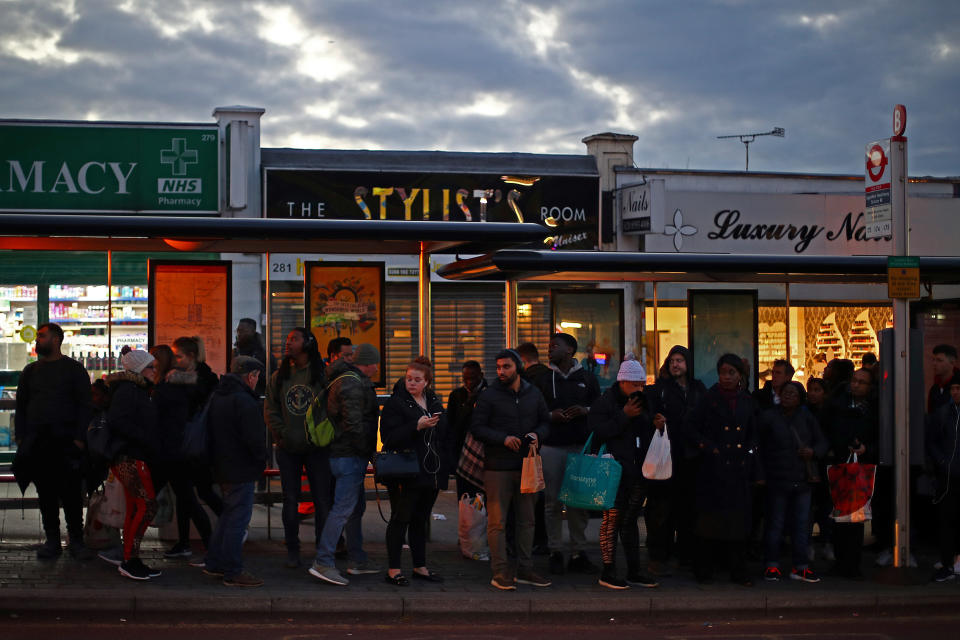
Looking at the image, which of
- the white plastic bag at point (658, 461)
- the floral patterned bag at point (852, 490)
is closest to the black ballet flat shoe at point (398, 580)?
the white plastic bag at point (658, 461)

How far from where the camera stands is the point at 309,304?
11766 millimetres

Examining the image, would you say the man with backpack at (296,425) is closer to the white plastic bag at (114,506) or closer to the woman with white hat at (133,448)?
the woman with white hat at (133,448)

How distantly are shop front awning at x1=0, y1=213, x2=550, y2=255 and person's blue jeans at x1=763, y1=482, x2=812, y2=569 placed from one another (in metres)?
3.02

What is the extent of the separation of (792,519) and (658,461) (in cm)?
152

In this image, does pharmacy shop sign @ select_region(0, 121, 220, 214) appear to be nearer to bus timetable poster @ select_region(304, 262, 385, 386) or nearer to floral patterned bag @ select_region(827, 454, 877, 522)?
bus timetable poster @ select_region(304, 262, 385, 386)

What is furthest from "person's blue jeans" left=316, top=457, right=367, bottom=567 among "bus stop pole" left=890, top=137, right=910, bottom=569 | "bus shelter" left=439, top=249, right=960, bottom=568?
"bus stop pole" left=890, top=137, right=910, bottom=569

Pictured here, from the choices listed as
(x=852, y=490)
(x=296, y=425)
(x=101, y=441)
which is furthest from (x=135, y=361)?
(x=852, y=490)

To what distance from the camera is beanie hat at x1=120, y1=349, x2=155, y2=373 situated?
28.2ft

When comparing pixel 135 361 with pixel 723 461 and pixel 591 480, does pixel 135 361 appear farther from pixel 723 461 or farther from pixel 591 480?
pixel 723 461

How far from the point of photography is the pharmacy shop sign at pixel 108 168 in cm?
1777

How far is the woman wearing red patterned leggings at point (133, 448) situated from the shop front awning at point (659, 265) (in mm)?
3686

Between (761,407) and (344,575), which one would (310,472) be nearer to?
(344,575)

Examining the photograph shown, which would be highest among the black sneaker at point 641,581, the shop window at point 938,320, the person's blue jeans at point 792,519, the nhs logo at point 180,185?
the nhs logo at point 180,185

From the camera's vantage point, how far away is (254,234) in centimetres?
955
